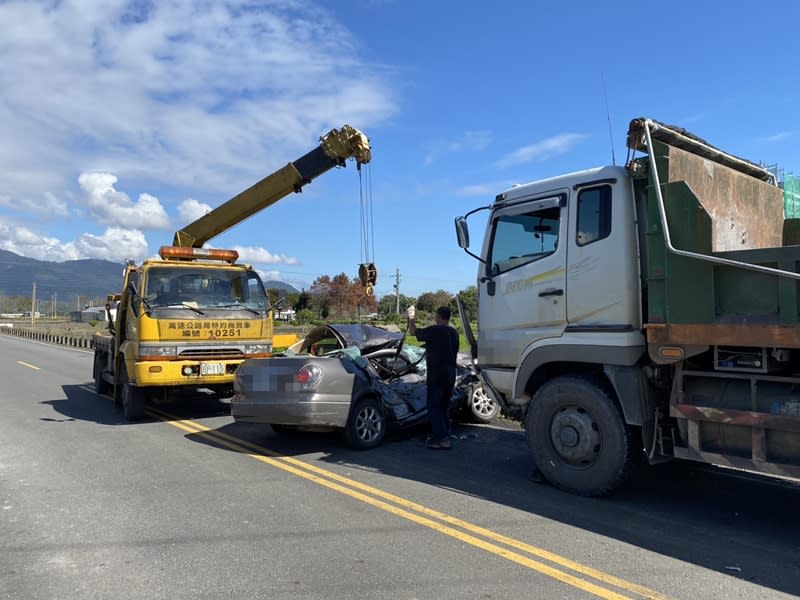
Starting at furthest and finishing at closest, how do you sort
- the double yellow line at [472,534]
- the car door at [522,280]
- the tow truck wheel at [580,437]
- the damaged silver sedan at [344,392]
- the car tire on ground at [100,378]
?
the car tire on ground at [100,378] → the damaged silver sedan at [344,392] → the car door at [522,280] → the tow truck wheel at [580,437] → the double yellow line at [472,534]

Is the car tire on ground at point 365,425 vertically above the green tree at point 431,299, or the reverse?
the green tree at point 431,299

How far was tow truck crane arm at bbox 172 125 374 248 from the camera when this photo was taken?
1039 centimetres

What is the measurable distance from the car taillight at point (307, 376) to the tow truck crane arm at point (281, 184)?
473 centimetres

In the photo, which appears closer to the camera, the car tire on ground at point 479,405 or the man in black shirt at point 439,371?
the man in black shirt at point 439,371

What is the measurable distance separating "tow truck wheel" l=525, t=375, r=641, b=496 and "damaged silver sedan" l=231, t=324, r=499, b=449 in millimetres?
2228

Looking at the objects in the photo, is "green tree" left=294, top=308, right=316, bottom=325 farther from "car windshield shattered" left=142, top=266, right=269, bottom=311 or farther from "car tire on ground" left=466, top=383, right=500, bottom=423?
"car tire on ground" left=466, top=383, right=500, bottom=423

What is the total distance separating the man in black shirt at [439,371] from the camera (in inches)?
290

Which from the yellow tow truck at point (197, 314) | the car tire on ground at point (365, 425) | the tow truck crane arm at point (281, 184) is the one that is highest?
the tow truck crane arm at point (281, 184)

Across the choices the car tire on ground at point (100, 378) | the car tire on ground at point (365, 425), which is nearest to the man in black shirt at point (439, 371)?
the car tire on ground at point (365, 425)

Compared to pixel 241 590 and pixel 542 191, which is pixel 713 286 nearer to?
pixel 542 191

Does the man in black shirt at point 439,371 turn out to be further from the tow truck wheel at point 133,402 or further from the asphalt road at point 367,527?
the tow truck wheel at point 133,402

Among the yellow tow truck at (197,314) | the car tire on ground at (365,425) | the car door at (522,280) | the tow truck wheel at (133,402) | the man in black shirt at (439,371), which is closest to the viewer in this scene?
the car door at (522,280)

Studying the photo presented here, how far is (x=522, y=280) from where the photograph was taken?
236 inches

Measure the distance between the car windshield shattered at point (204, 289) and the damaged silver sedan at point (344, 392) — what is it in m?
1.75
